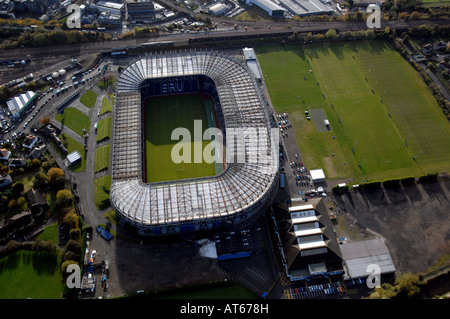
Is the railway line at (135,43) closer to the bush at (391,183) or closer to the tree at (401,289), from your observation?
the bush at (391,183)

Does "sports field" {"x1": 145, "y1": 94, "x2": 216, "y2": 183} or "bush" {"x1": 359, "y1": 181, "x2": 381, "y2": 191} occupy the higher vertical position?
"sports field" {"x1": 145, "y1": 94, "x2": 216, "y2": 183}

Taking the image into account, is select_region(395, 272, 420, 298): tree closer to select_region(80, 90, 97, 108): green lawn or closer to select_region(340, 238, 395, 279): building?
select_region(340, 238, 395, 279): building

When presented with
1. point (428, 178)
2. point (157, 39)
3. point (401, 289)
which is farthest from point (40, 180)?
point (428, 178)

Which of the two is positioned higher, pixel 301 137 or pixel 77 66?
pixel 77 66

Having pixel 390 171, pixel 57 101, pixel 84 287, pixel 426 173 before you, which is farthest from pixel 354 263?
pixel 57 101

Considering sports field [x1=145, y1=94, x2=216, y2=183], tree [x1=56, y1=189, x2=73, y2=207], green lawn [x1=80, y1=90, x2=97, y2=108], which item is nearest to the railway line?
green lawn [x1=80, y1=90, x2=97, y2=108]
